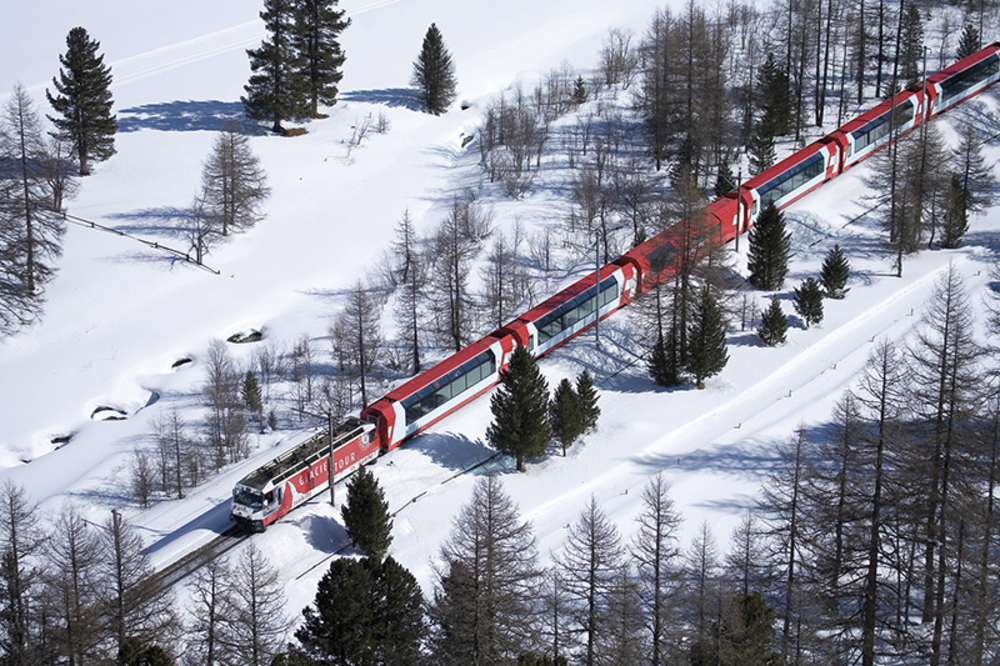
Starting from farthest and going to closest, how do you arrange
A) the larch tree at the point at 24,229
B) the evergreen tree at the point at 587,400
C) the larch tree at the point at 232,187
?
the larch tree at the point at 232,187
the larch tree at the point at 24,229
the evergreen tree at the point at 587,400

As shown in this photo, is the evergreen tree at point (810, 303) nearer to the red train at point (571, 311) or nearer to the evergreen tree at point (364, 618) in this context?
the red train at point (571, 311)

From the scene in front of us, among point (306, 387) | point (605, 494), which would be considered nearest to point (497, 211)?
point (306, 387)

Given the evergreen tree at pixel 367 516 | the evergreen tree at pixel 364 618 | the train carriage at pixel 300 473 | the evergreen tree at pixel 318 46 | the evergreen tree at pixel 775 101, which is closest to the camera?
the evergreen tree at pixel 364 618

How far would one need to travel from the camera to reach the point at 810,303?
167 ft

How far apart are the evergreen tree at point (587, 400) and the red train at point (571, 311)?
4117 mm

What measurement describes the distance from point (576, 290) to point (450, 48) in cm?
4953

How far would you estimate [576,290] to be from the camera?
50.5 metres

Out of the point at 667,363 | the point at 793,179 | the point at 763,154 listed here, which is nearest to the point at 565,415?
the point at 667,363

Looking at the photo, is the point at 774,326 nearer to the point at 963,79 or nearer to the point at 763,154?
the point at 763,154

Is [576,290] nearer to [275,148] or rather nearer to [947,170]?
[947,170]

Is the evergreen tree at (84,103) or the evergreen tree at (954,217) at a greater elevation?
the evergreen tree at (84,103)

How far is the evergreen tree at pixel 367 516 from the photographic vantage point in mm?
36688

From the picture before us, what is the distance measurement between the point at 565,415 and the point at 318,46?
4472 centimetres

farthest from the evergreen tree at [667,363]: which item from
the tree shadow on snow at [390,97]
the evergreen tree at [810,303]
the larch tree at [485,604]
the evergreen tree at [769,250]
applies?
the tree shadow on snow at [390,97]
